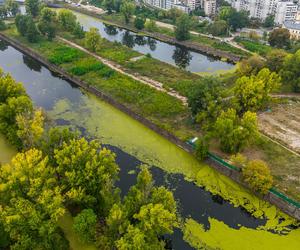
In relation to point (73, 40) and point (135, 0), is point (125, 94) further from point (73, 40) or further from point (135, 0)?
point (135, 0)

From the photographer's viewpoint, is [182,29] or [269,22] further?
[269,22]

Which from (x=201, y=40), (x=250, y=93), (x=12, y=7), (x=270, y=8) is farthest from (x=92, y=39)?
(x=270, y=8)

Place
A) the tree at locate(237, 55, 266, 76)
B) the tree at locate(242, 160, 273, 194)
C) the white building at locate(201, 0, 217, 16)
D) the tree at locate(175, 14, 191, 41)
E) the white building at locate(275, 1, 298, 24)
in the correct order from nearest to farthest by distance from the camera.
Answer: the tree at locate(242, 160, 273, 194)
the tree at locate(237, 55, 266, 76)
the tree at locate(175, 14, 191, 41)
the white building at locate(275, 1, 298, 24)
the white building at locate(201, 0, 217, 16)

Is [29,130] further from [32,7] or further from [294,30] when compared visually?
[294,30]

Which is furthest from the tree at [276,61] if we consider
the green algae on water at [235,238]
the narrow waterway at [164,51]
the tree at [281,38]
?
the green algae on water at [235,238]

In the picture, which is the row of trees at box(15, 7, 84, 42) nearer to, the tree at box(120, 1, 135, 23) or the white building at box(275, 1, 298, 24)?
the tree at box(120, 1, 135, 23)

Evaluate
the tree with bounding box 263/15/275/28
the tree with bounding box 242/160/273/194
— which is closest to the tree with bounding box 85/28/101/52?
the tree with bounding box 242/160/273/194

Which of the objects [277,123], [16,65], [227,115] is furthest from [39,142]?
[16,65]
